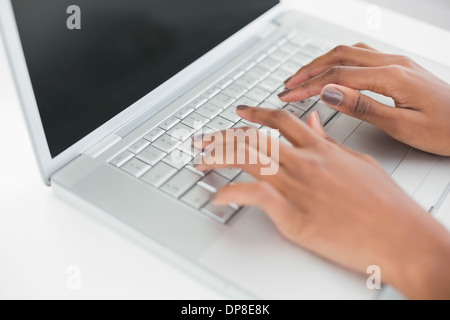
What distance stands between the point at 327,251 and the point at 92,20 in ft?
1.47

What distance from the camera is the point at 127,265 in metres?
0.64

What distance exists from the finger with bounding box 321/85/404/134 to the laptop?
Answer: 36mm

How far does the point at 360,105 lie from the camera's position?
78cm

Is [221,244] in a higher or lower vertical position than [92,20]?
lower

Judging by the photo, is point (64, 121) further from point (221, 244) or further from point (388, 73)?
point (388, 73)

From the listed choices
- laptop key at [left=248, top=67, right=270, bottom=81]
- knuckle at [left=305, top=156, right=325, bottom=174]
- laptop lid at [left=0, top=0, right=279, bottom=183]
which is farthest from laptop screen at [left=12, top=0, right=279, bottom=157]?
knuckle at [left=305, top=156, right=325, bottom=174]

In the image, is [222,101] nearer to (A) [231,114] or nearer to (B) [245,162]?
(A) [231,114]

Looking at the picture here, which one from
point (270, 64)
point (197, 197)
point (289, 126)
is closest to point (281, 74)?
point (270, 64)

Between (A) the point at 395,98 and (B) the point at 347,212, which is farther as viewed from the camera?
(A) the point at 395,98

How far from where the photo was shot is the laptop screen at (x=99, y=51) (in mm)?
607

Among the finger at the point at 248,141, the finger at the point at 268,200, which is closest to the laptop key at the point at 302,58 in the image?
the finger at the point at 248,141

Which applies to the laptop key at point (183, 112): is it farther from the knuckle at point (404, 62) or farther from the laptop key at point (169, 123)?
the knuckle at point (404, 62)

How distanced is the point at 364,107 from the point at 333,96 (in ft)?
0.18
